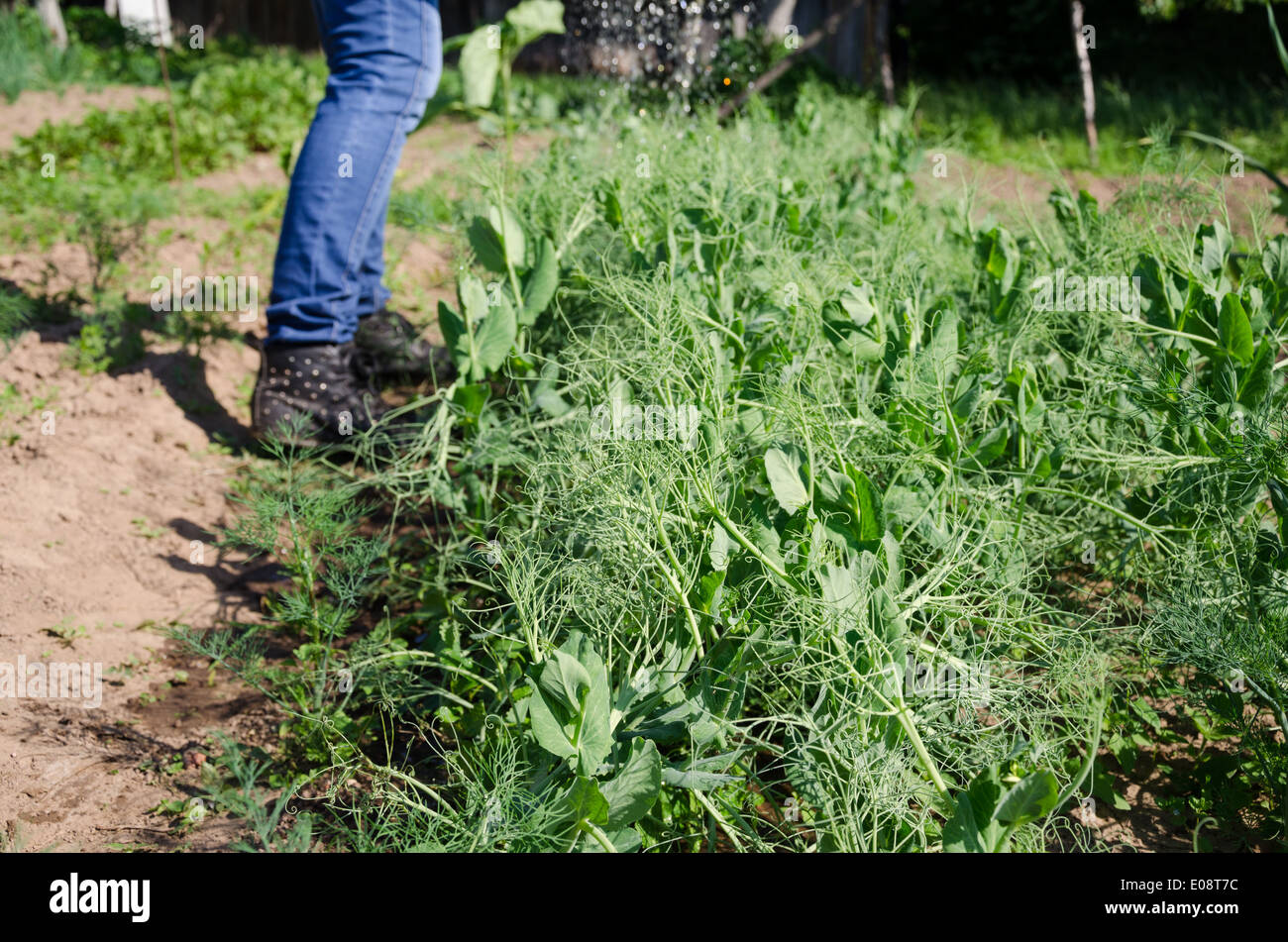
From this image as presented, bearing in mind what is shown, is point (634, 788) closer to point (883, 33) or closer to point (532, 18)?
point (532, 18)

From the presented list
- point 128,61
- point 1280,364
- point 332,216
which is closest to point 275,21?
point 128,61

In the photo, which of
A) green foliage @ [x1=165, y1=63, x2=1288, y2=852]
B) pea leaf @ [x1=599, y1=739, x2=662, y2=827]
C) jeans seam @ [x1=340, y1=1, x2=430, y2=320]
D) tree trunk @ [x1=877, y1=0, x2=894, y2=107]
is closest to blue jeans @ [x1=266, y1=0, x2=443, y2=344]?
jeans seam @ [x1=340, y1=1, x2=430, y2=320]

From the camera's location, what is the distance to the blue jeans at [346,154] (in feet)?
8.16

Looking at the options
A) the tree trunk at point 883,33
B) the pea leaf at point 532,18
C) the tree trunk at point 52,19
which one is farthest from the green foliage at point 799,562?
the tree trunk at point 52,19

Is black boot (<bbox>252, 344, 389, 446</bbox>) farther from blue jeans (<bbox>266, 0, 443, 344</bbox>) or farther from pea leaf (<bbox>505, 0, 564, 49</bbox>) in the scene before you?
pea leaf (<bbox>505, 0, 564, 49</bbox>)

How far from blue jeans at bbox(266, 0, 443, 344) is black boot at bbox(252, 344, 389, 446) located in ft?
0.14

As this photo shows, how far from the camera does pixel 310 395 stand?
255cm

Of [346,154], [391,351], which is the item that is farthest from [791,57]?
[346,154]

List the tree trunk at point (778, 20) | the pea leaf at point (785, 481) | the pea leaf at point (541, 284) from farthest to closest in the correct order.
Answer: the tree trunk at point (778, 20)
the pea leaf at point (541, 284)
the pea leaf at point (785, 481)

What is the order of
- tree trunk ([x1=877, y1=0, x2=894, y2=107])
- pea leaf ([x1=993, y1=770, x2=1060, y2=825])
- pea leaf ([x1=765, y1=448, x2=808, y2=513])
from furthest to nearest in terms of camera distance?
tree trunk ([x1=877, y1=0, x2=894, y2=107]) < pea leaf ([x1=765, y1=448, x2=808, y2=513]) < pea leaf ([x1=993, y1=770, x2=1060, y2=825])

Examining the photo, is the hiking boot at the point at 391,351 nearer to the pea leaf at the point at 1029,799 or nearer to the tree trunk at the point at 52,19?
the pea leaf at the point at 1029,799

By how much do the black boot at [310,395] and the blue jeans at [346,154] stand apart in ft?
0.14

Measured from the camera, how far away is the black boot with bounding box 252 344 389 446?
8.21ft

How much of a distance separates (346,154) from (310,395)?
1.95ft
